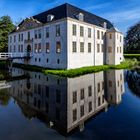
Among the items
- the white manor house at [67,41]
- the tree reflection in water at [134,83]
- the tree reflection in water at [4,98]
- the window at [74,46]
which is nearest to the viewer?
the tree reflection in water at [4,98]

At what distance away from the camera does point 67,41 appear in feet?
95.0

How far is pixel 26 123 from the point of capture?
29.6 feet

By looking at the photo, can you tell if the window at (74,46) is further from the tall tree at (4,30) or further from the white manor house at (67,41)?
the tall tree at (4,30)

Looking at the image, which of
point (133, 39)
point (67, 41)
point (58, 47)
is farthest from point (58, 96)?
point (133, 39)

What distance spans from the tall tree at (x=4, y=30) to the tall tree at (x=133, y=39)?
49937mm

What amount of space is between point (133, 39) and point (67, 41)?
62.4 m

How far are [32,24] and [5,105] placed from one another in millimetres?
27161

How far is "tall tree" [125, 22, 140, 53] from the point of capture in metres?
82.3

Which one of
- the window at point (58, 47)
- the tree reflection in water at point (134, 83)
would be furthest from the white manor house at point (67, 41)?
the tree reflection in water at point (134, 83)

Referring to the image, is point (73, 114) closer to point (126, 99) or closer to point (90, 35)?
point (126, 99)

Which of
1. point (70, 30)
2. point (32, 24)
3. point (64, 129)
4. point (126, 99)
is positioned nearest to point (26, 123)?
point (64, 129)

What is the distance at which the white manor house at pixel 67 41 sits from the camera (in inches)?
1169

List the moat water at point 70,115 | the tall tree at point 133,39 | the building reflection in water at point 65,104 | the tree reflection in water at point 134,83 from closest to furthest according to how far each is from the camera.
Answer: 1. the moat water at point 70,115
2. the building reflection in water at point 65,104
3. the tree reflection in water at point 134,83
4. the tall tree at point 133,39

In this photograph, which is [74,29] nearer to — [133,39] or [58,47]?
[58,47]
